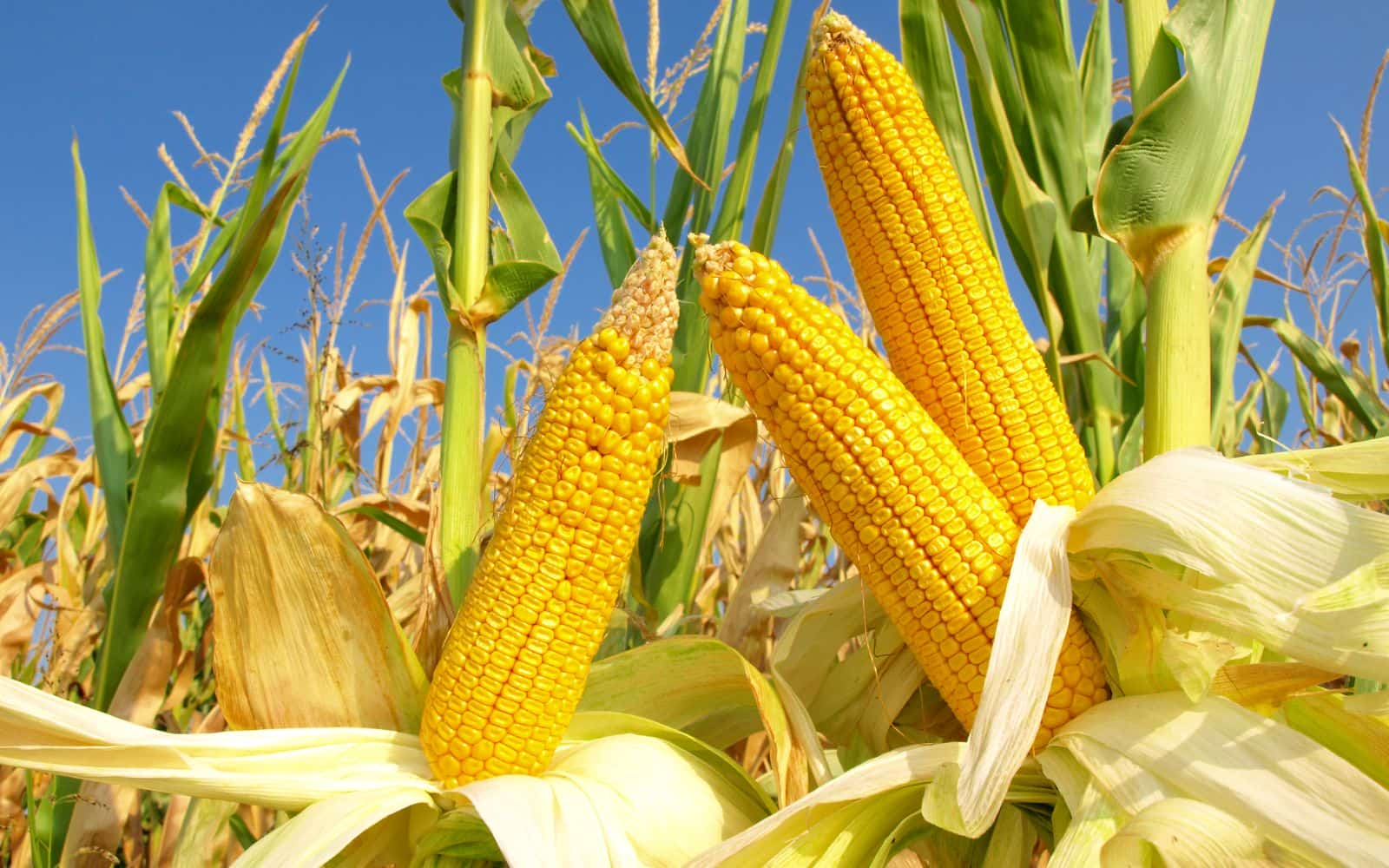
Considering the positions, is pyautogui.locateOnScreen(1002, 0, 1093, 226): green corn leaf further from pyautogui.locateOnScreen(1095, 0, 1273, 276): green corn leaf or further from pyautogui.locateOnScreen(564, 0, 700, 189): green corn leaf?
pyautogui.locateOnScreen(564, 0, 700, 189): green corn leaf

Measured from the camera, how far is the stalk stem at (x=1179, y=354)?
1639 millimetres

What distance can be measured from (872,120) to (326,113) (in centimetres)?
148

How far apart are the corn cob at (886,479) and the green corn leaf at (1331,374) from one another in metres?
2.32

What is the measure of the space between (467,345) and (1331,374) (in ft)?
9.63

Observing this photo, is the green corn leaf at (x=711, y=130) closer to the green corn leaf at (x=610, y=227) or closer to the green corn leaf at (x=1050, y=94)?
the green corn leaf at (x=610, y=227)

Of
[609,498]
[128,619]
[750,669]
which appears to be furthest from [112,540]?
[750,669]

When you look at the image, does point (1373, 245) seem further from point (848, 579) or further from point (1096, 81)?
point (848, 579)

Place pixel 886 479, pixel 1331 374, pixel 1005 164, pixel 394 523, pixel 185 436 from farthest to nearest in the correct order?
pixel 1331 374 → pixel 394 523 → pixel 1005 164 → pixel 185 436 → pixel 886 479

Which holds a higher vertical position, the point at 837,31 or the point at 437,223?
the point at 837,31

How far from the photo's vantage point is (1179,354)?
1.66 metres

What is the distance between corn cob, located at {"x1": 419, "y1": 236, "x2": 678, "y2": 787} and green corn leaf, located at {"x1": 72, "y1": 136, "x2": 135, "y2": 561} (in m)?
1.22

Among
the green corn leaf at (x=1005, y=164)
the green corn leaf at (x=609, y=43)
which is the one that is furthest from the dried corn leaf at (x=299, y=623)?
the green corn leaf at (x=1005, y=164)

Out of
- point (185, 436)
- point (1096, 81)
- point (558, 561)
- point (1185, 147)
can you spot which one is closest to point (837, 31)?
point (1185, 147)

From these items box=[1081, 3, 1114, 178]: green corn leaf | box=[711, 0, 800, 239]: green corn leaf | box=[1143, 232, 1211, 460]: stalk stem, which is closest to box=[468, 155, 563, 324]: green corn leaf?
box=[711, 0, 800, 239]: green corn leaf
